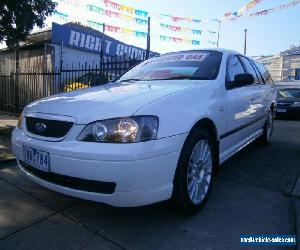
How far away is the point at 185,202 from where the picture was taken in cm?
295

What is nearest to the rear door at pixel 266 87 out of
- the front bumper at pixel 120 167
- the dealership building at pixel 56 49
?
the front bumper at pixel 120 167

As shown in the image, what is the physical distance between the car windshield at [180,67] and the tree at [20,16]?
4.43 m

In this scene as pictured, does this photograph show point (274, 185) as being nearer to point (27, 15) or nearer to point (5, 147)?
point (5, 147)

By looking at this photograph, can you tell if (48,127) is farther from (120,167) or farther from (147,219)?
(147,219)

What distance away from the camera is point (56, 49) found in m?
16.2

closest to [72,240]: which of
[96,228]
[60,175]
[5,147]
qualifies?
[96,228]

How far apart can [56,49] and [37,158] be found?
1434 centimetres

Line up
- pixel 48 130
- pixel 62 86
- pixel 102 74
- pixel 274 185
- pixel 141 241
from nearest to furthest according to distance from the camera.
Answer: pixel 141 241 → pixel 48 130 → pixel 274 185 → pixel 102 74 → pixel 62 86

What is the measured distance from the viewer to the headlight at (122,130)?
254 centimetres

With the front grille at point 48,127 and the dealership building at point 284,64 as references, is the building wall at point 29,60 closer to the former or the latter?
the front grille at point 48,127

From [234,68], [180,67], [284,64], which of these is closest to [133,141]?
[180,67]

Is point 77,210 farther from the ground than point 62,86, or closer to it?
closer to it

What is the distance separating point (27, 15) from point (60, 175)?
248 inches

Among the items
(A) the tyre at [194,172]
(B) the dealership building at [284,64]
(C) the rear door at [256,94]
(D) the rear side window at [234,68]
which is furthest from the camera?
(B) the dealership building at [284,64]
